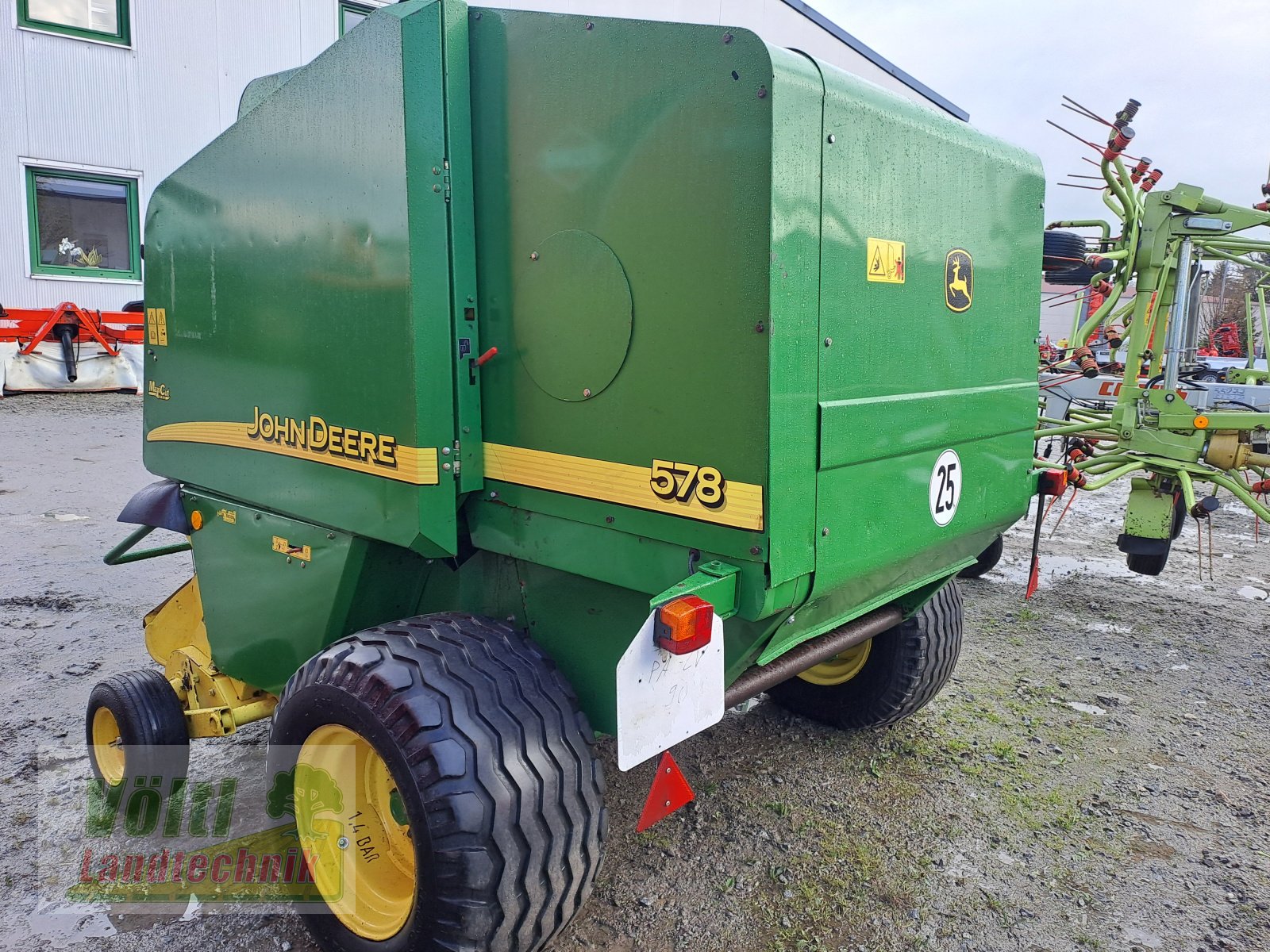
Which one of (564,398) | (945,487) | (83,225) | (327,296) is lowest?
(945,487)

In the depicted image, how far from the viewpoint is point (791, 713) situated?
12.0ft

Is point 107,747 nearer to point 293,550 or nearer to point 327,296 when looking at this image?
point 293,550

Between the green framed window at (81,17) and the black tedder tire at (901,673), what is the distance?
11.9 metres

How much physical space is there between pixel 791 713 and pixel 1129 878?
1.30m

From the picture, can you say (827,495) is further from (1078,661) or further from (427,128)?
(1078,661)

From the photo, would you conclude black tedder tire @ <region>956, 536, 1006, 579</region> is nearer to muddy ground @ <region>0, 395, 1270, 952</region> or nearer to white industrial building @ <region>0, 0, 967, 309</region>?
muddy ground @ <region>0, 395, 1270, 952</region>

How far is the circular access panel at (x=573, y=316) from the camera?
2.00 metres

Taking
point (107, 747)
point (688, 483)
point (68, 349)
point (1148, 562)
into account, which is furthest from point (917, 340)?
point (68, 349)

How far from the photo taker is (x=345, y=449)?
2.38 meters

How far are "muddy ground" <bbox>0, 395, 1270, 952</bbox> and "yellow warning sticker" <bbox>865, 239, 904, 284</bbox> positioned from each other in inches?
67.3

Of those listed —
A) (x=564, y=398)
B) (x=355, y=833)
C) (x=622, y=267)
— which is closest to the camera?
(x=622, y=267)

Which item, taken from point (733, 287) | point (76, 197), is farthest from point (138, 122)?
point (733, 287)

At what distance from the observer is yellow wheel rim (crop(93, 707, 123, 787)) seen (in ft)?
9.84

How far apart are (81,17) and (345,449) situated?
11.7 m
